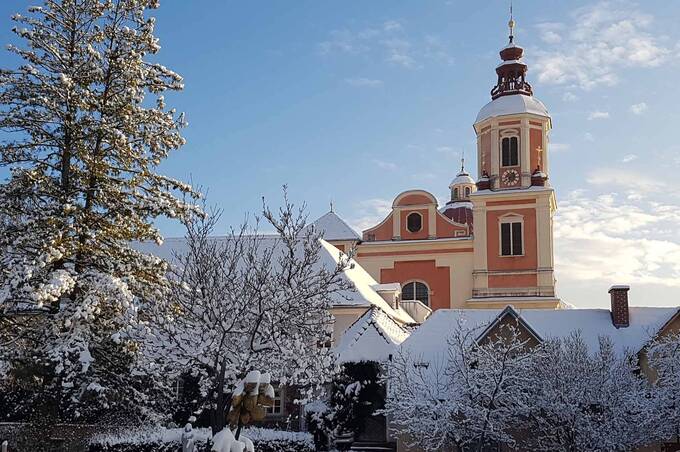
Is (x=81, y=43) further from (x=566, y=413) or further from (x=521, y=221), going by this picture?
(x=521, y=221)

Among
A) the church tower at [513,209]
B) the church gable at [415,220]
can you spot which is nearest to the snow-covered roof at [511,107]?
the church tower at [513,209]

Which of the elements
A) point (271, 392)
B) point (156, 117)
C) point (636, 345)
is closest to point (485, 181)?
point (636, 345)

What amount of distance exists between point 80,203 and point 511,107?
30998 millimetres

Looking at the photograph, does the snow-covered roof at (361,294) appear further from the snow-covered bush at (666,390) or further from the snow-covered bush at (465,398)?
the snow-covered bush at (666,390)

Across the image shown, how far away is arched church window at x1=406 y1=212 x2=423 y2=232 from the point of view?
153 ft

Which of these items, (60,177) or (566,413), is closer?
(60,177)

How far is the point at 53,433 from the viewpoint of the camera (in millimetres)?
16906

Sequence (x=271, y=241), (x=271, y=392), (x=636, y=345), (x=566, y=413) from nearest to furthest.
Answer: (x=271, y=392)
(x=566, y=413)
(x=636, y=345)
(x=271, y=241)

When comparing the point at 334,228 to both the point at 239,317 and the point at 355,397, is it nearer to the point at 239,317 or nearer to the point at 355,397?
the point at 355,397

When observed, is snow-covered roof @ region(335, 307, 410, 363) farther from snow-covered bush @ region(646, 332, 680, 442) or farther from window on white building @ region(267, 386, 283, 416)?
snow-covered bush @ region(646, 332, 680, 442)

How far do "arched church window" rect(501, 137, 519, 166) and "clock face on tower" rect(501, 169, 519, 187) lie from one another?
435 millimetres

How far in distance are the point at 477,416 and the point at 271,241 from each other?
635 inches

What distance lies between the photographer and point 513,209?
1689 inches

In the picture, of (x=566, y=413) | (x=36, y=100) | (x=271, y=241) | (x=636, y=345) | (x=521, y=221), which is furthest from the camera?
(x=521, y=221)
